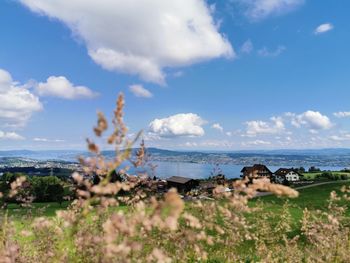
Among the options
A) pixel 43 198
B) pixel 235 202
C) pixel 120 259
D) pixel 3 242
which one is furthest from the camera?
pixel 43 198

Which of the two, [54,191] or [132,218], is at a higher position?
[132,218]

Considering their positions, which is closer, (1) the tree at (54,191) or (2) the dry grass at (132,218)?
(2) the dry grass at (132,218)

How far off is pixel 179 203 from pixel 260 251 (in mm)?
6386

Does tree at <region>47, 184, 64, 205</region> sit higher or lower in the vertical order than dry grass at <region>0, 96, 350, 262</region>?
lower

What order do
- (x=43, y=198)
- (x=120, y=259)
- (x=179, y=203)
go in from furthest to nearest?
1. (x=43, y=198)
2. (x=120, y=259)
3. (x=179, y=203)

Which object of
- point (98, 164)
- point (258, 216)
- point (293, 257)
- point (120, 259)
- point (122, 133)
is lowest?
point (293, 257)

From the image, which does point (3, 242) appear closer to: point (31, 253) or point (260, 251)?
point (31, 253)

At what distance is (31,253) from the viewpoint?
22.4 feet

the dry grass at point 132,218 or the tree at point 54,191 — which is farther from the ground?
the dry grass at point 132,218

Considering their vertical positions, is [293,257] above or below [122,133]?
below

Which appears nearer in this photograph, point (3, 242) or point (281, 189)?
point (281, 189)

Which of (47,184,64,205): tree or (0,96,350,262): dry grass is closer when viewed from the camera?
(0,96,350,262): dry grass

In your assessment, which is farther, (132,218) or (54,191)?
(54,191)

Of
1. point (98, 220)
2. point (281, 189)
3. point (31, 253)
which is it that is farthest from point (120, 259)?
point (31, 253)
